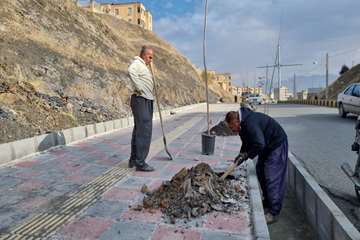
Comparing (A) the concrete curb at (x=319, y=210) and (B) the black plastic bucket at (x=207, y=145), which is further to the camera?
(B) the black plastic bucket at (x=207, y=145)

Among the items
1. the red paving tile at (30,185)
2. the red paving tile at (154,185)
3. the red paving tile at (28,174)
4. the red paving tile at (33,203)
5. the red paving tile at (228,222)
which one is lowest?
the red paving tile at (228,222)

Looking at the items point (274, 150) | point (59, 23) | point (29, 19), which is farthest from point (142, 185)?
point (59, 23)

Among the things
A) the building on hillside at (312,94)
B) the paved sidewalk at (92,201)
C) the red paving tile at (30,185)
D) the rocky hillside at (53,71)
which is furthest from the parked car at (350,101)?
the building on hillside at (312,94)

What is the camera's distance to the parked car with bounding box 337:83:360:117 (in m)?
12.1

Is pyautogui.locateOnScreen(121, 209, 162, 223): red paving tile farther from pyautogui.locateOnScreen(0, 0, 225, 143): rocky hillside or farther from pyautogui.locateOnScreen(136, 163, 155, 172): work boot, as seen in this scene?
pyautogui.locateOnScreen(0, 0, 225, 143): rocky hillside

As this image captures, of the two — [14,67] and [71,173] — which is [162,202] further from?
[14,67]

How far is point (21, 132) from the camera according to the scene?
20.4 ft

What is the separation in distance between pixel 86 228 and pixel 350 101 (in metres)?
12.4

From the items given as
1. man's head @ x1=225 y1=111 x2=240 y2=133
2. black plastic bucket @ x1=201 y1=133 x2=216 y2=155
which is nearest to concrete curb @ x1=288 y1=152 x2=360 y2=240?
man's head @ x1=225 y1=111 x2=240 y2=133

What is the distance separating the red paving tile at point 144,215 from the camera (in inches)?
119

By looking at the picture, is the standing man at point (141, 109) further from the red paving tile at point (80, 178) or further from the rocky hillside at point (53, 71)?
the rocky hillside at point (53, 71)

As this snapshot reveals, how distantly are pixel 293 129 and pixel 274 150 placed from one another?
23.4ft

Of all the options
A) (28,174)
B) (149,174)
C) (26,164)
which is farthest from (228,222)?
(26,164)

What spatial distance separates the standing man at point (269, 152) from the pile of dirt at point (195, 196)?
346 millimetres
